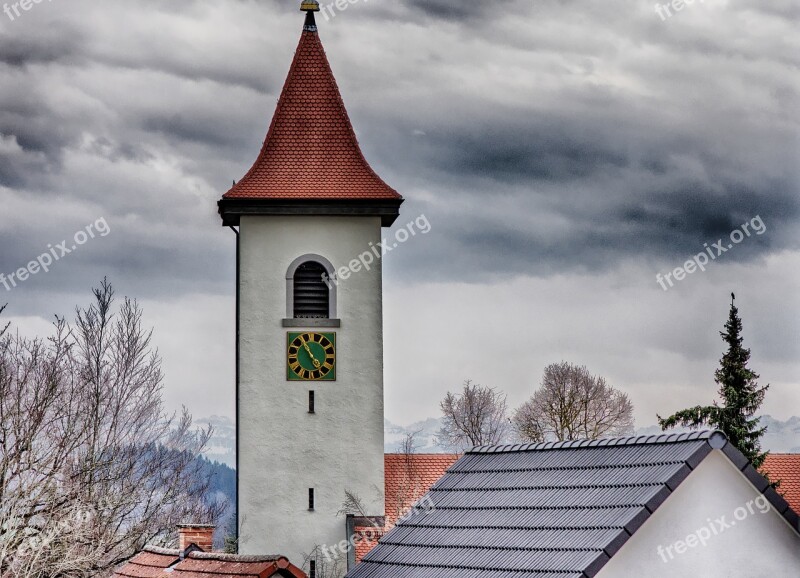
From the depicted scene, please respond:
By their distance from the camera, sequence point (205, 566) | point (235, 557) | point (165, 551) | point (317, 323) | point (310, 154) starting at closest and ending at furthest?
point (235, 557) → point (205, 566) → point (165, 551) → point (317, 323) → point (310, 154)

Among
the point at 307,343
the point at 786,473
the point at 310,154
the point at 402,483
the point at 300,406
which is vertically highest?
the point at 310,154

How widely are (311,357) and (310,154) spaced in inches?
184

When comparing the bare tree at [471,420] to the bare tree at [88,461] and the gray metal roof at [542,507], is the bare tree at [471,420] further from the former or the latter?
the gray metal roof at [542,507]

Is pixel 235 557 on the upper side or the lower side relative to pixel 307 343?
lower

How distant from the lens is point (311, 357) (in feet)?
121

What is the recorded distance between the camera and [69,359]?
43.9 meters

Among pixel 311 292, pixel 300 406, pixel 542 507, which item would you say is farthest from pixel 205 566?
pixel 311 292

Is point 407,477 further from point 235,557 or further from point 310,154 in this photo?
point 235,557

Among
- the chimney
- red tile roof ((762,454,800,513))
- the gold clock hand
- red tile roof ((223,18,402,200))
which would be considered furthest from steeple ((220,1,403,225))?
red tile roof ((762,454,800,513))

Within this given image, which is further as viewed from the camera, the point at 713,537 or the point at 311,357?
the point at 311,357

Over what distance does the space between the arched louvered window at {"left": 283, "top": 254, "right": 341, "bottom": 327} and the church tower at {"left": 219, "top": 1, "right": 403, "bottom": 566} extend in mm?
22

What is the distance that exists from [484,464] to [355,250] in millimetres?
15446

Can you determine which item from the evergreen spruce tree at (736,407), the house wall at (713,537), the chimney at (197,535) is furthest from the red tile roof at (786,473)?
the house wall at (713,537)

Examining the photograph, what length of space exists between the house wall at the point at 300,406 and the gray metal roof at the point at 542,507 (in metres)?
13.8
